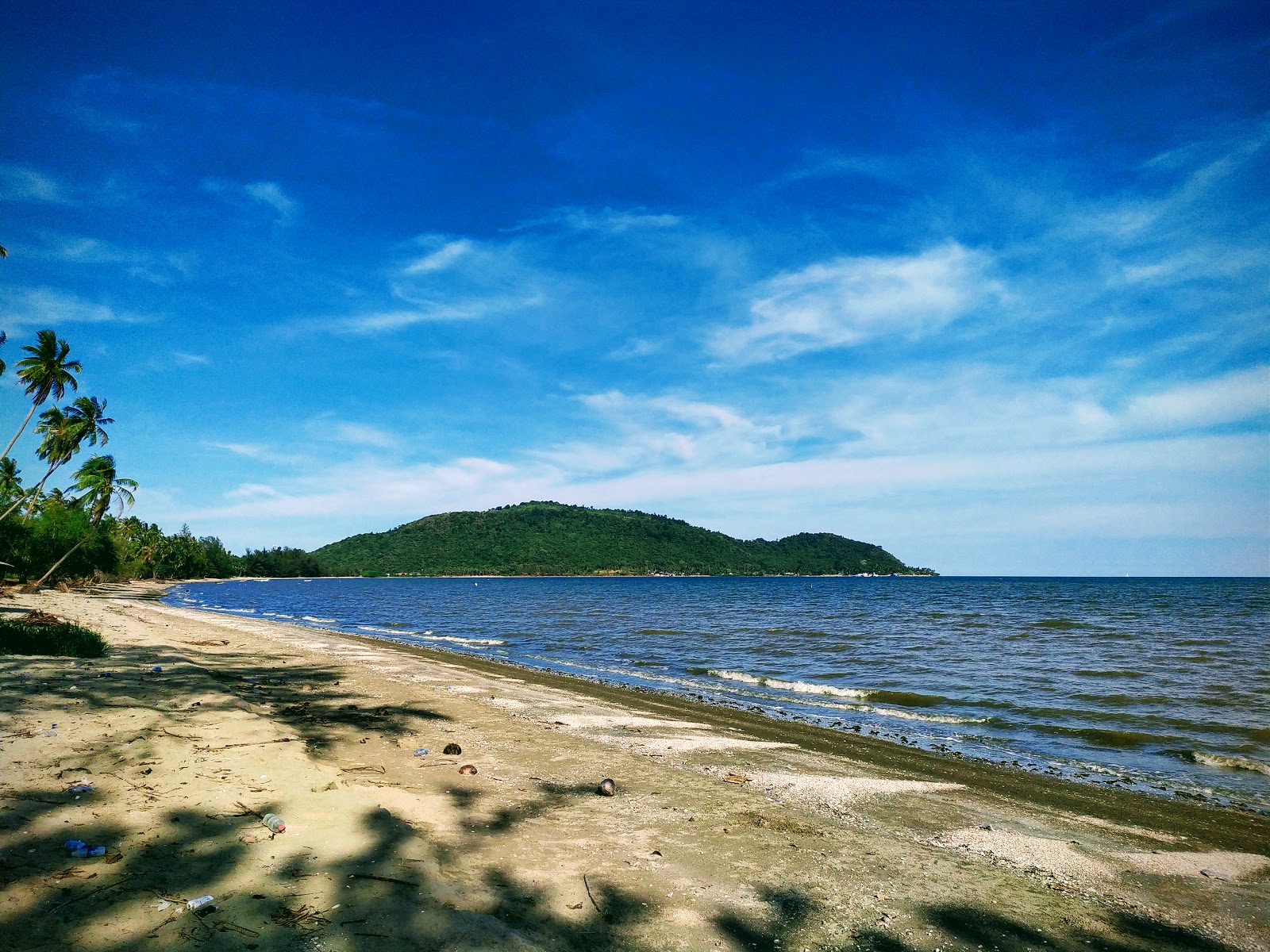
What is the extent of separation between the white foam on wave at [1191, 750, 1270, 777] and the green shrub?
20937 millimetres

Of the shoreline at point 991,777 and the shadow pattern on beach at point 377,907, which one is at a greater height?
the shadow pattern on beach at point 377,907

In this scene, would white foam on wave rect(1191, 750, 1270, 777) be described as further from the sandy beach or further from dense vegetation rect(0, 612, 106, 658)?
dense vegetation rect(0, 612, 106, 658)

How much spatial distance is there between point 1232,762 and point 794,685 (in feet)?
30.6

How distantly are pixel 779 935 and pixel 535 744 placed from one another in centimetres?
574

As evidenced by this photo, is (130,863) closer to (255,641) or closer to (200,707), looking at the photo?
(200,707)

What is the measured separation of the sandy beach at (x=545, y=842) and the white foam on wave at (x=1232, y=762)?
312cm

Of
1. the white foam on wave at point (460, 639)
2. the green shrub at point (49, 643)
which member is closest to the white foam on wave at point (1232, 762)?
the green shrub at point (49, 643)

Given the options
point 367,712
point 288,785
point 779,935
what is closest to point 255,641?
point 367,712

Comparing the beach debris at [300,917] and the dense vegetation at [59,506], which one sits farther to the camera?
the dense vegetation at [59,506]

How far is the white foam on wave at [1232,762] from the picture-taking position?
420 inches

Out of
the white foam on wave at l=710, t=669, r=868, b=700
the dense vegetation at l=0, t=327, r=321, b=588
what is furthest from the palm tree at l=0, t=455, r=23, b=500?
the white foam on wave at l=710, t=669, r=868, b=700

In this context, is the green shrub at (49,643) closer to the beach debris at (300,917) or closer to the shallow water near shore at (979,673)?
the shallow water near shore at (979,673)

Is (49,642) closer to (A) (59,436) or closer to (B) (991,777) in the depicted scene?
(B) (991,777)

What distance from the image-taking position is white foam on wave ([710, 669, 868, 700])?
55.8ft
